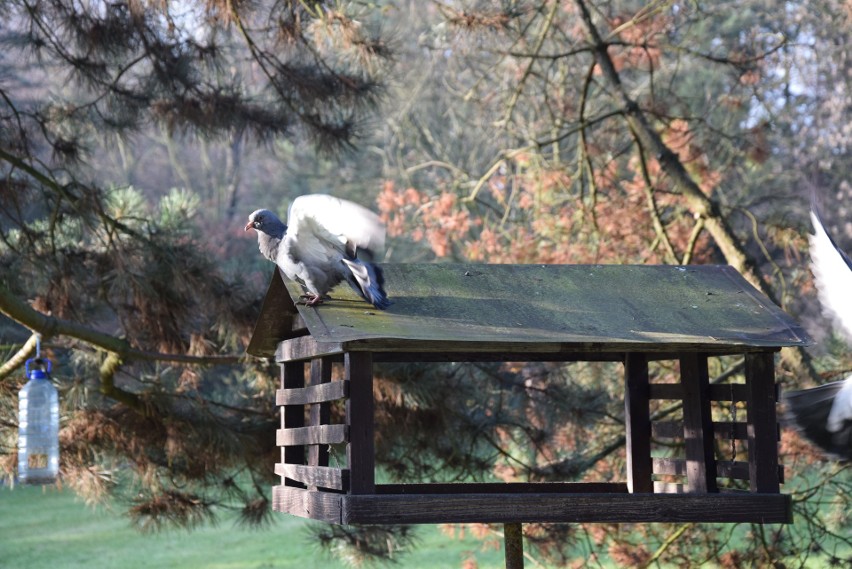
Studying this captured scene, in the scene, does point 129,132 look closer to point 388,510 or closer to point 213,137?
point 213,137

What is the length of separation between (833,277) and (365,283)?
4.11 feet

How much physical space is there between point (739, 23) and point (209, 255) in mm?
9486

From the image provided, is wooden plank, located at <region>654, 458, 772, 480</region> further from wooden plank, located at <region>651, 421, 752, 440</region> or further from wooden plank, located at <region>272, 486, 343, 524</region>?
wooden plank, located at <region>272, 486, 343, 524</region>

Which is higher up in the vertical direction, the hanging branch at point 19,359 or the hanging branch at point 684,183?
the hanging branch at point 684,183

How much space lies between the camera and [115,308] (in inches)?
158

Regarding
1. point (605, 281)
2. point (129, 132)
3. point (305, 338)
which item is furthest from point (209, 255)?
point (605, 281)

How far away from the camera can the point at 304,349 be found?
2.81m

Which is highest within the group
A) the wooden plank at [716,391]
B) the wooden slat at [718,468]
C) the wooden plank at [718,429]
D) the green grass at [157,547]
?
the wooden plank at [716,391]

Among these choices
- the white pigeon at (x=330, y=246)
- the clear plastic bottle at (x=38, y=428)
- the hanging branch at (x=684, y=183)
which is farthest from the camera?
the hanging branch at (x=684, y=183)

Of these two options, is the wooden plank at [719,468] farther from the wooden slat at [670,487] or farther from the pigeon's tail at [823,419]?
the pigeon's tail at [823,419]

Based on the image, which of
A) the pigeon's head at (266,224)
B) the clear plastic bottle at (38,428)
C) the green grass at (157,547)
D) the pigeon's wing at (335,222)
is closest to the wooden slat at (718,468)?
the pigeon's wing at (335,222)

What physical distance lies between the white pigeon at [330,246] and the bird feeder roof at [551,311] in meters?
0.04

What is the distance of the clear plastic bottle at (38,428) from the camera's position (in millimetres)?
3346

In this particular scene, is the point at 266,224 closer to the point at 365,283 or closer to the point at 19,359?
the point at 365,283
